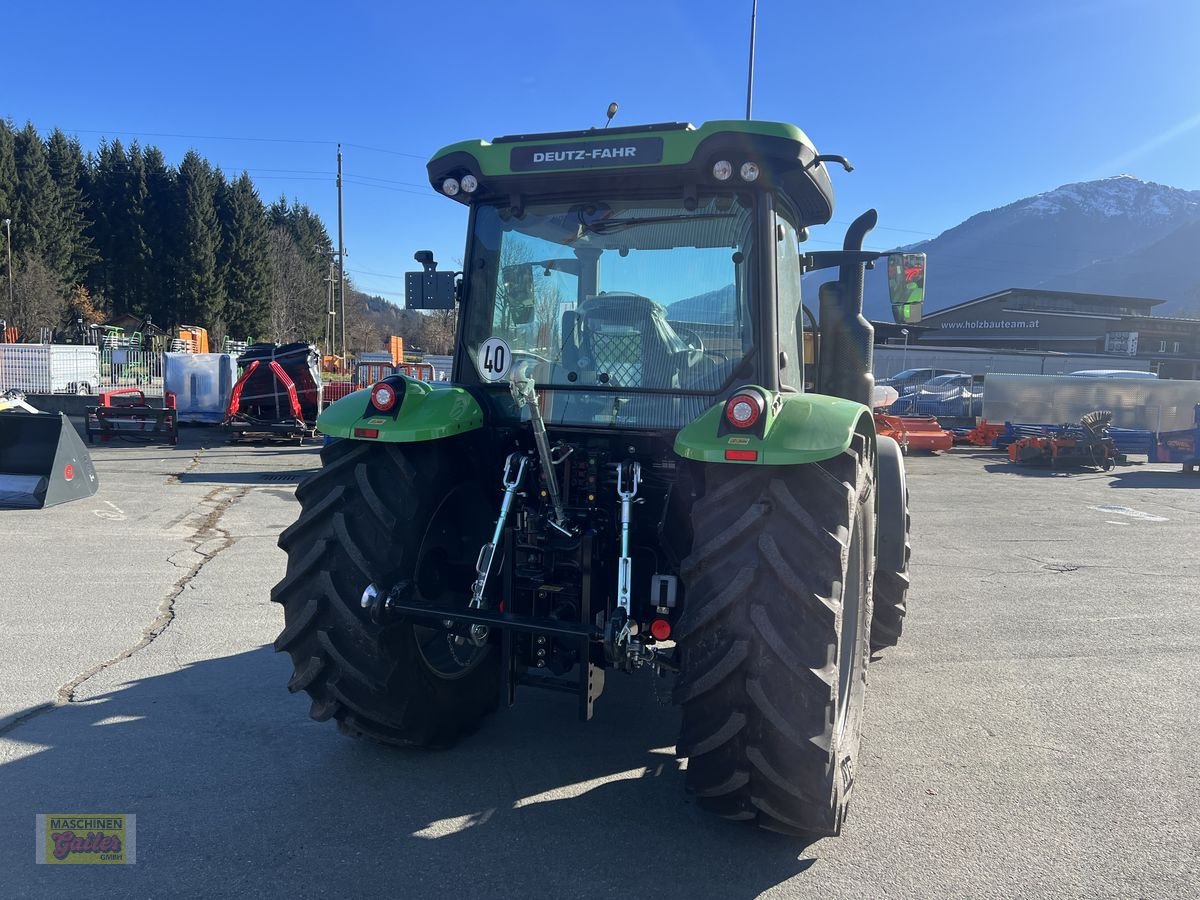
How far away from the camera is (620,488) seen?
3.29 metres

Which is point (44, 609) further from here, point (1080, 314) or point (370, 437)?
point (1080, 314)

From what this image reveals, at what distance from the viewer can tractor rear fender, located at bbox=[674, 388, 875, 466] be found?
281 centimetres

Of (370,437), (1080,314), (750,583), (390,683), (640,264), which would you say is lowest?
(390,683)

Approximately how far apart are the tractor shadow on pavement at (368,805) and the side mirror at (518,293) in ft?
6.65

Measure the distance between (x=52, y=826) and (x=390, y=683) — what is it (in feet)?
4.28

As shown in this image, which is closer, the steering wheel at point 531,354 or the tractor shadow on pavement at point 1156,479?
the steering wheel at point 531,354

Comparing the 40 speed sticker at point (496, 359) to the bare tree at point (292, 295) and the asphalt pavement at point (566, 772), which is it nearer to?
the asphalt pavement at point (566, 772)

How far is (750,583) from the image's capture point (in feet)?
9.07

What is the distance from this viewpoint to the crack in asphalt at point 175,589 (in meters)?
4.17

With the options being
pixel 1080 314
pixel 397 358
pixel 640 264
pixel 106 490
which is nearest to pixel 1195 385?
pixel 397 358

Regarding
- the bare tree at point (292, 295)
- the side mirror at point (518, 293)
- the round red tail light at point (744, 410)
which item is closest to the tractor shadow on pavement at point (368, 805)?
the round red tail light at point (744, 410)

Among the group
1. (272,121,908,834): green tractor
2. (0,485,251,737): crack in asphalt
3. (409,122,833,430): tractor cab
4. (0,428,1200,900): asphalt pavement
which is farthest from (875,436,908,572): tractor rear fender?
(0,485,251,737): crack in asphalt

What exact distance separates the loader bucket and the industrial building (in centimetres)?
4438

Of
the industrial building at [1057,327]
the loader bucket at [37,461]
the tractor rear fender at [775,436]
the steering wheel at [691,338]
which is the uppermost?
the industrial building at [1057,327]
